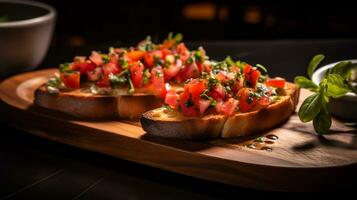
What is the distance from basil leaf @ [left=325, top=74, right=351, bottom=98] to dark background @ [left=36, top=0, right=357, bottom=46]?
15.4ft

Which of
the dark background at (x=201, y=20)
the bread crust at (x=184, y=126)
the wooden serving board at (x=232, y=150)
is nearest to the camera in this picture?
the wooden serving board at (x=232, y=150)

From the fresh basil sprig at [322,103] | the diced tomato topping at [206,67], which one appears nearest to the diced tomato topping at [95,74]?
the diced tomato topping at [206,67]

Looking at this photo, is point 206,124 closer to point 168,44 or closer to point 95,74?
point 95,74

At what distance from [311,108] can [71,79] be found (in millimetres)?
1316

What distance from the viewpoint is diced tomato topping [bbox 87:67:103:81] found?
3.26 meters

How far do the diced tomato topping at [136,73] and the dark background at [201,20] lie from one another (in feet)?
13.7

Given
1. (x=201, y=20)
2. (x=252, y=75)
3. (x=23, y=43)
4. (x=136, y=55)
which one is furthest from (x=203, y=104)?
(x=201, y=20)

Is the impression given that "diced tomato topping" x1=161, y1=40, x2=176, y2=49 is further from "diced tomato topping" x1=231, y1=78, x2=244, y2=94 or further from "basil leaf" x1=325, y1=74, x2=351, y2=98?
"basil leaf" x1=325, y1=74, x2=351, y2=98

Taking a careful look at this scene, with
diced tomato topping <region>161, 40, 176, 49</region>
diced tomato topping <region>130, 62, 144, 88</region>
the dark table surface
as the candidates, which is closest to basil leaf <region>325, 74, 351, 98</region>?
the dark table surface

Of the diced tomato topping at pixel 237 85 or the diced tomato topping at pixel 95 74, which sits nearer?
the diced tomato topping at pixel 237 85

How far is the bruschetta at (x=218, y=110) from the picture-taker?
2.62m

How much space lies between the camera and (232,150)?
2492 mm

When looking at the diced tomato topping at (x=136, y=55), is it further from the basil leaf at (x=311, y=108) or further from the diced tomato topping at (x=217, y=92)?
the basil leaf at (x=311, y=108)

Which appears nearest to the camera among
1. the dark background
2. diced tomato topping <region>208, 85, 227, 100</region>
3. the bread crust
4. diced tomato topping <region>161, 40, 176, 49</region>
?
the bread crust
